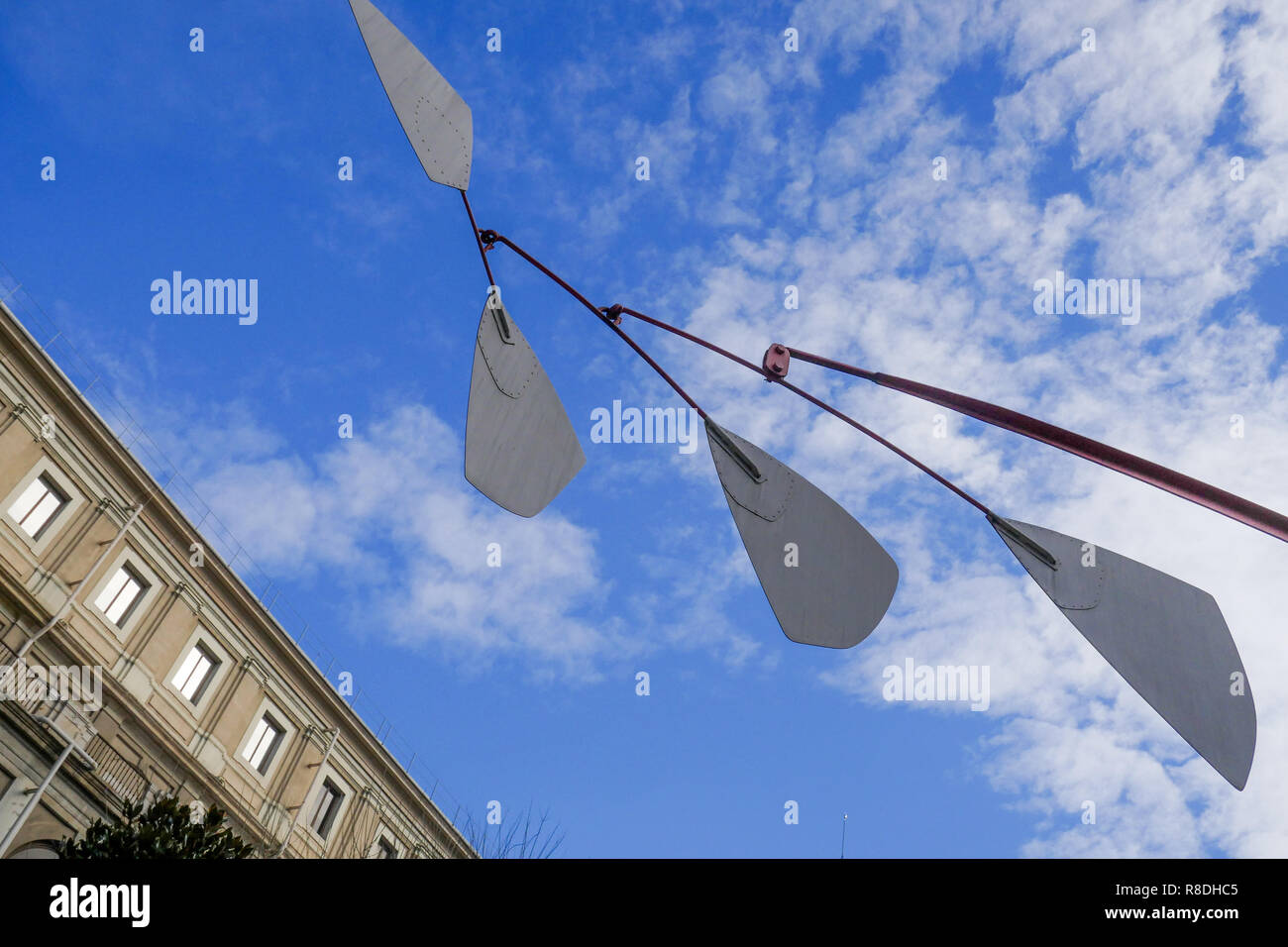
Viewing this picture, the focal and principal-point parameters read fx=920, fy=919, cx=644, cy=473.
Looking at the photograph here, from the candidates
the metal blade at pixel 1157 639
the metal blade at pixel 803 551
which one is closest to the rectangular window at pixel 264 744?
the metal blade at pixel 803 551

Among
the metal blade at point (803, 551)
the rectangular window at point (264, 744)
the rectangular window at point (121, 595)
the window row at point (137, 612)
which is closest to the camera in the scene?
the metal blade at point (803, 551)

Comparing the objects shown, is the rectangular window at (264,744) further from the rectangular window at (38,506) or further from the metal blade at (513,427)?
the metal blade at (513,427)

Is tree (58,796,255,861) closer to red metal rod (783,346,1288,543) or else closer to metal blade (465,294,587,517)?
metal blade (465,294,587,517)

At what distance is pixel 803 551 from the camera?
4363 millimetres

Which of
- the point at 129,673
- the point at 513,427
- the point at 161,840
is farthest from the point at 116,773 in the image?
the point at 513,427

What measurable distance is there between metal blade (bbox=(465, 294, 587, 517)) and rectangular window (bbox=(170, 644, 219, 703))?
72.5ft

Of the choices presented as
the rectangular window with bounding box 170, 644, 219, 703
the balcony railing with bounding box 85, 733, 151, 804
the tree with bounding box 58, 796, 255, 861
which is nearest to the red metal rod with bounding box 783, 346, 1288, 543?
the tree with bounding box 58, 796, 255, 861

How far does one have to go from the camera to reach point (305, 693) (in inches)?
1057

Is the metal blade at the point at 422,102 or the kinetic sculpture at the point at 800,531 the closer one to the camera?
the metal blade at the point at 422,102

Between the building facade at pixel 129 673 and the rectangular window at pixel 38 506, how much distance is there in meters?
0.04

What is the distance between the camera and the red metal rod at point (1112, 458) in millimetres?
3742

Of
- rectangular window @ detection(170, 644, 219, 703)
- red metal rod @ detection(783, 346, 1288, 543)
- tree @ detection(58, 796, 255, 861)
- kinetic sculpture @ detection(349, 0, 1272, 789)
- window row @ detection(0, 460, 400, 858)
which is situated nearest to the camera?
red metal rod @ detection(783, 346, 1288, 543)

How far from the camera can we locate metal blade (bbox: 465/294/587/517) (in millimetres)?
4102
